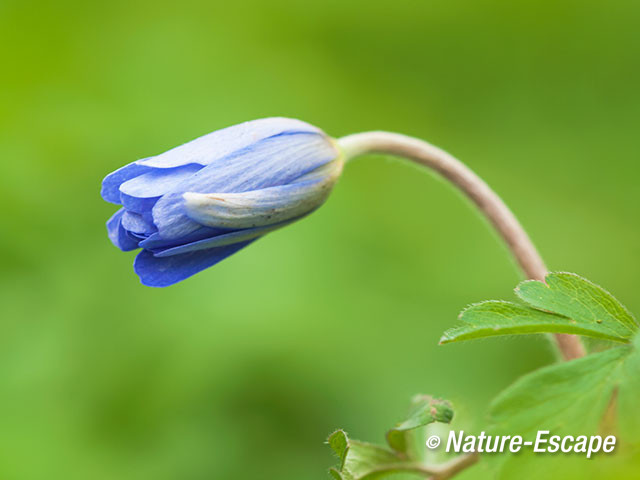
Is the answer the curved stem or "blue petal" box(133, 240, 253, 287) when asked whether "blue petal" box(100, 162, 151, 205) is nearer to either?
"blue petal" box(133, 240, 253, 287)

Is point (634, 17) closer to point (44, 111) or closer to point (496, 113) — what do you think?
point (496, 113)

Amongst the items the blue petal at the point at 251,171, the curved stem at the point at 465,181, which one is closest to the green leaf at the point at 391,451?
the curved stem at the point at 465,181

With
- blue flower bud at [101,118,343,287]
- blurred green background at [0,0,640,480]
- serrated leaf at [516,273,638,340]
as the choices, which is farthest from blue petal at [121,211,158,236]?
blurred green background at [0,0,640,480]

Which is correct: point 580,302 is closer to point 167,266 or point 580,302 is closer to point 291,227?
point 167,266

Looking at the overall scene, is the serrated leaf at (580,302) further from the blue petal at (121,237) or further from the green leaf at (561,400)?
the blue petal at (121,237)

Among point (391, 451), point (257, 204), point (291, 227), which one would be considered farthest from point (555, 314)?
point (291, 227)

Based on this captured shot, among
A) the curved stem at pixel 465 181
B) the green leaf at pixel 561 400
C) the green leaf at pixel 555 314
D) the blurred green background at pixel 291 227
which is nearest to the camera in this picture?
the green leaf at pixel 561 400
